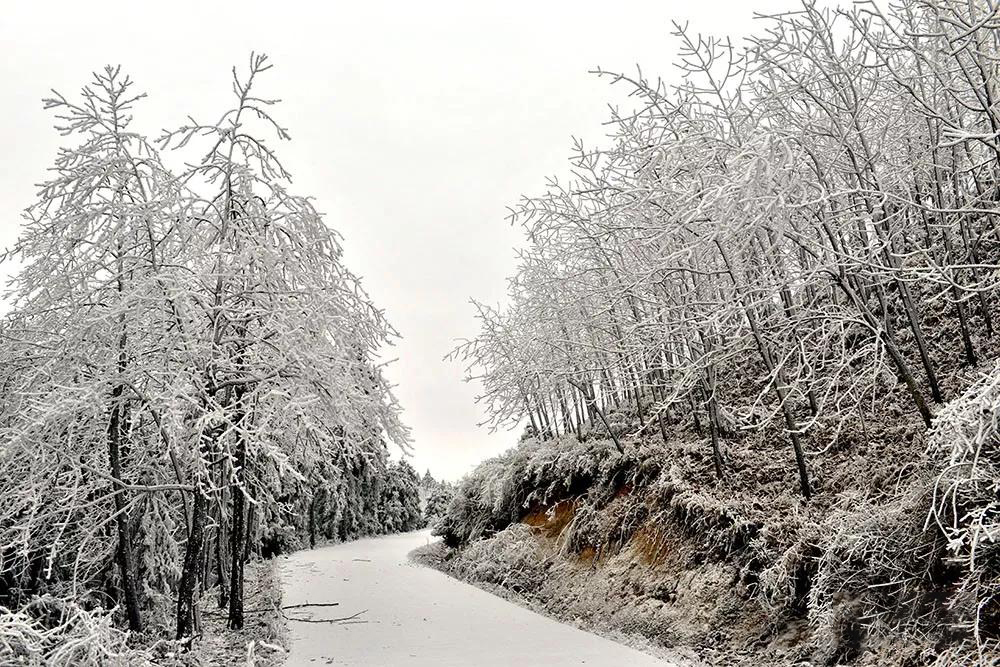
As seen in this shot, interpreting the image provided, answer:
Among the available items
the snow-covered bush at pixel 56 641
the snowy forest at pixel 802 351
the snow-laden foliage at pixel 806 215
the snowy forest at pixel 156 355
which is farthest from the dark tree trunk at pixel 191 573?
the snow-laden foliage at pixel 806 215

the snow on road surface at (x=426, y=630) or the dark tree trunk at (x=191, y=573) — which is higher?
the dark tree trunk at (x=191, y=573)

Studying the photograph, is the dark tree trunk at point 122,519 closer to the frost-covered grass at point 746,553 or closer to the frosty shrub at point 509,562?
the frost-covered grass at point 746,553

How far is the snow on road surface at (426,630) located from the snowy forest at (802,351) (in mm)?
781

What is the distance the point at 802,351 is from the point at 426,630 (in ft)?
21.0

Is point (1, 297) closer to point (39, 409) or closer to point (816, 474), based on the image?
point (39, 409)

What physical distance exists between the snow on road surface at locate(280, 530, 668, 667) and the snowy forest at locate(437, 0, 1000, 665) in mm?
781

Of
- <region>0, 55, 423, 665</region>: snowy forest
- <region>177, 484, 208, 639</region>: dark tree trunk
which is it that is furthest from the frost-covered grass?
<region>177, 484, 208, 639</region>: dark tree trunk

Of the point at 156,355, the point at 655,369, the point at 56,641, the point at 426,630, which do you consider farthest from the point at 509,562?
the point at 56,641

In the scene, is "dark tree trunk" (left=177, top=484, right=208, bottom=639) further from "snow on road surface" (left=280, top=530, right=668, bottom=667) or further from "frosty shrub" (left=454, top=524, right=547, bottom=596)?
"frosty shrub" (left=454, top=524, right=547, bottom=596)

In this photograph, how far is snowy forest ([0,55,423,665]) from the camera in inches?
307

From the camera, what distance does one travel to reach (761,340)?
884 cm

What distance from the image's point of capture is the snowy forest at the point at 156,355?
7801mm

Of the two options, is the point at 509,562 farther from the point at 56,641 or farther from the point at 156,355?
the point at 56,641

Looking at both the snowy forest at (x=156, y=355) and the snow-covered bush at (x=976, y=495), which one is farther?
the snowy forest at (x=156, y=355)
